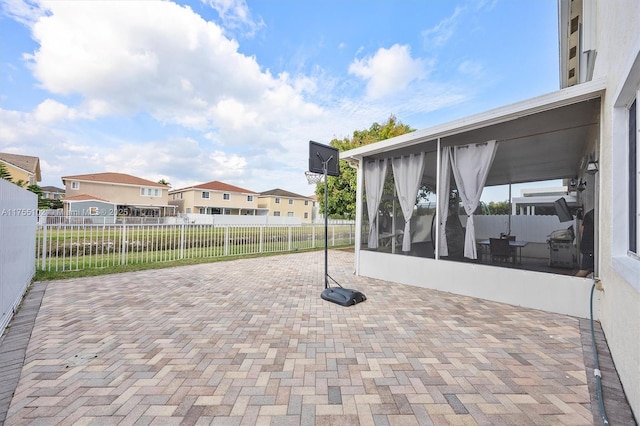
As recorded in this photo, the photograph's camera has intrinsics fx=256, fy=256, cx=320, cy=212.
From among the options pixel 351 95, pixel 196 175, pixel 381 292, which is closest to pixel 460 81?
pixel 351 95

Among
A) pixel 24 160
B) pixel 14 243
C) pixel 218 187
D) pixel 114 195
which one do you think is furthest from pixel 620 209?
pixel 114 195

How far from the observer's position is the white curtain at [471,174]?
14.6 feet

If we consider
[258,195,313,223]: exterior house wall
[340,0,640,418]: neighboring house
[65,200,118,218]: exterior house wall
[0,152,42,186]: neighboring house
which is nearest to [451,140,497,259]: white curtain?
[340,0,640,418]: neighboring house

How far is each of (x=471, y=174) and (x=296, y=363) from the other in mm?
4247

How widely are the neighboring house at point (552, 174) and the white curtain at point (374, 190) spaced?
0.02 meters

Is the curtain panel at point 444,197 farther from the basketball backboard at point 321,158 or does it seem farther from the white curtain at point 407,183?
the basketball backboard at point 321,158

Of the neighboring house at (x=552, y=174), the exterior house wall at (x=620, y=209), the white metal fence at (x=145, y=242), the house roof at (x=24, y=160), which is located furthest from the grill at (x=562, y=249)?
the house roof at (x=24, y=160)

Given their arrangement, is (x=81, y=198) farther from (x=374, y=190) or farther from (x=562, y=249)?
(x=562, y=249)

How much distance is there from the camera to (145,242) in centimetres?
733

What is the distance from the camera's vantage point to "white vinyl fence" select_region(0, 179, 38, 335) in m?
2.94

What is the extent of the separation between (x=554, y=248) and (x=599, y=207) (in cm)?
322

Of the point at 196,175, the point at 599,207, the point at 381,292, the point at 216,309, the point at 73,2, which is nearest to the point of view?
the point at 599,207

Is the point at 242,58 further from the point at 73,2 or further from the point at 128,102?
the point at 128,102

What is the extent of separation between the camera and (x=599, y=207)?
3.33 meters
